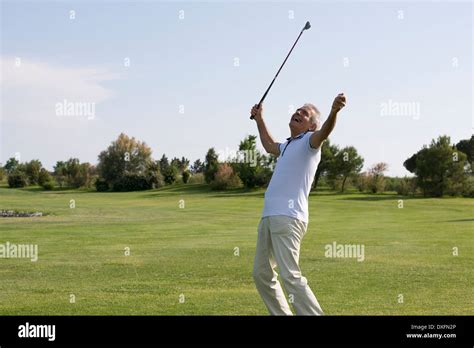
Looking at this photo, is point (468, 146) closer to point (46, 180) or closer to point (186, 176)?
point (186, 176)

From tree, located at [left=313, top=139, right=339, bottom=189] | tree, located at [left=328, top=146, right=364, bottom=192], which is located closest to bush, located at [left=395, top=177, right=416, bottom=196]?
tree, located at [left=328, top=146, right=364, bottom=192]

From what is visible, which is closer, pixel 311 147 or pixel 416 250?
pixel 311 147

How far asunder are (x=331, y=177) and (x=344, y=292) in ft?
152

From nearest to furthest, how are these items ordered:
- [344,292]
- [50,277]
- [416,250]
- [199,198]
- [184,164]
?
1. [344,292]
2. [50,277]
3. [416,250]
4. [199,198]
5. [184,164]

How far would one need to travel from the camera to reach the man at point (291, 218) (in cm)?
625

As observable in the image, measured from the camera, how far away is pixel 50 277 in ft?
38.8

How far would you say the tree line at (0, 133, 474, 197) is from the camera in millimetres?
50938

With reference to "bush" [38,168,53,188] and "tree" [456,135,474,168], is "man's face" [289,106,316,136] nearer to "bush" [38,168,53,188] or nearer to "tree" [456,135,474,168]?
"bush" [38,168,53,188]

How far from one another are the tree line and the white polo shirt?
4369cm

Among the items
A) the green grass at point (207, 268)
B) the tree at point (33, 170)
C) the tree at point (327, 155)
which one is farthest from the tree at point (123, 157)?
the green grass at point (207, 268)

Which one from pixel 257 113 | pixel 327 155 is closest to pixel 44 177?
pixel 327 155

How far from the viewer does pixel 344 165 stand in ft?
177
